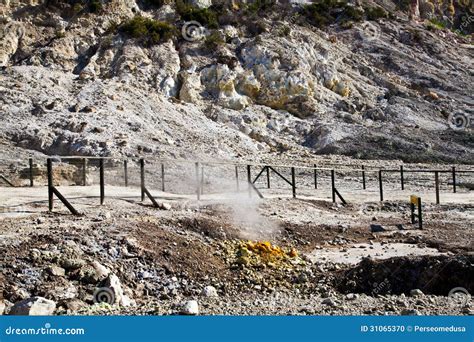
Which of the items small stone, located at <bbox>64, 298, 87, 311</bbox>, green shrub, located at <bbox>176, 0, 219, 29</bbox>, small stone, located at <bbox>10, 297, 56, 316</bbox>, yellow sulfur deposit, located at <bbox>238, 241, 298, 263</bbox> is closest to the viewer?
small stone, located at <bbox>10, 297, 56, 316</bbox>

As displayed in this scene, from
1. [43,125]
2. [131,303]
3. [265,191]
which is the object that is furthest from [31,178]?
[131,303]

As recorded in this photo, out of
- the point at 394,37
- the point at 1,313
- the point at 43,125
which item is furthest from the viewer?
the point at 394,37

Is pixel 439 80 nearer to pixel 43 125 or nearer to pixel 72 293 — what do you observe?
pixel 43 125

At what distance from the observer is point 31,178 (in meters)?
15.3

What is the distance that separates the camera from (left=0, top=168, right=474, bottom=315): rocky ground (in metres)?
6.36

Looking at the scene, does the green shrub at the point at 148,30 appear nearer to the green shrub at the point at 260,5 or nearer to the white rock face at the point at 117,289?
A: the green shrub at the point at 260,5

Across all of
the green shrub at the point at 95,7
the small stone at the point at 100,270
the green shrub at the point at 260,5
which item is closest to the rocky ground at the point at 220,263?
the small stone at the point at 100,270

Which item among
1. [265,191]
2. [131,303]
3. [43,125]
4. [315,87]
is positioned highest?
[315,87]

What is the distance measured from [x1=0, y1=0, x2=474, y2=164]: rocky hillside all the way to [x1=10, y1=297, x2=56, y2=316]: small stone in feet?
51.1

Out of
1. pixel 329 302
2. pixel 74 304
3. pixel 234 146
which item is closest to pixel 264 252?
pixel 329 302

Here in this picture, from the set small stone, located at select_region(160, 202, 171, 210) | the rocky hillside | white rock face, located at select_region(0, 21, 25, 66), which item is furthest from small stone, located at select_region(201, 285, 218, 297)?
white rock face, located at select_region(0, 21, 25, 66)

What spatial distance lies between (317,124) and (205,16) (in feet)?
41.7

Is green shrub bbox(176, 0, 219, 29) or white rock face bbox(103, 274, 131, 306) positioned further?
green shrub bbox(176, 0, 219, 29)

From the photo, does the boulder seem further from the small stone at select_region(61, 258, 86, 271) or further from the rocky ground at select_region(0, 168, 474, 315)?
Answer: the small stone at select_region(61, 258, 86, 271)
